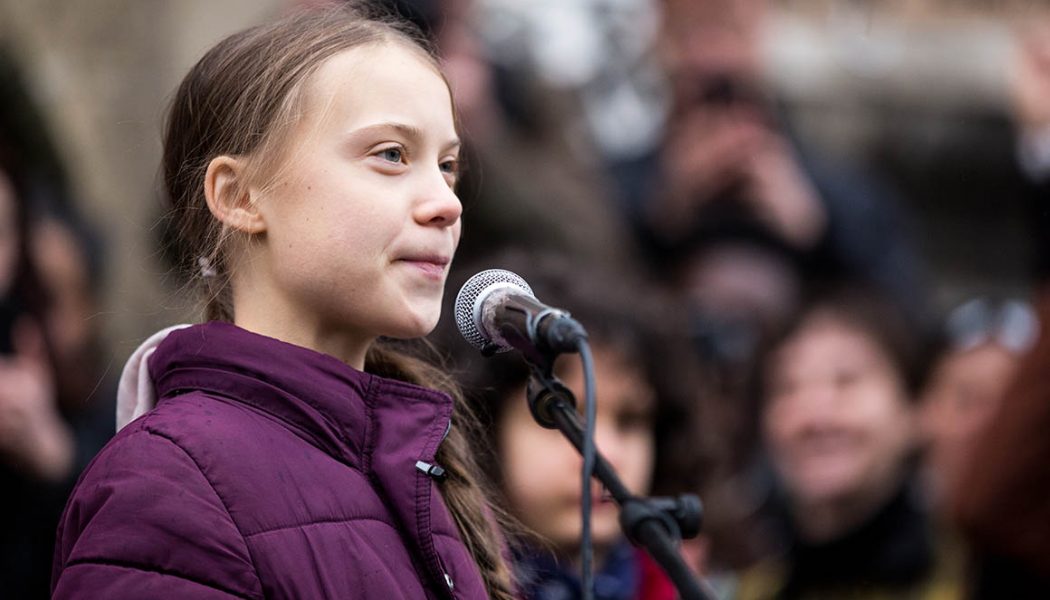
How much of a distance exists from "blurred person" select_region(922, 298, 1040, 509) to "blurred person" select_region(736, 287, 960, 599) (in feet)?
0.80

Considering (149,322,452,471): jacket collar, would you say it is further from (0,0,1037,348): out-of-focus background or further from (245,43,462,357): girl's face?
(0,0,1037,348): out-of-focus background

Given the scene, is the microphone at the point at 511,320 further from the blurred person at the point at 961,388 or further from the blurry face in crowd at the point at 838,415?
the blurred person at the point at 961,388

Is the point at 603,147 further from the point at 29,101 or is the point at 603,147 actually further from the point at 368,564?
the point at 368,564

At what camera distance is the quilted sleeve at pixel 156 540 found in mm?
1674

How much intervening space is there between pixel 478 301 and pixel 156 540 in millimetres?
519

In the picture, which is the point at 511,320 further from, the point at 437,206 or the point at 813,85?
the point at 813,85

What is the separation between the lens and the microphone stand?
169 cm

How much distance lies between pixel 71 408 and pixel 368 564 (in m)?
2.73

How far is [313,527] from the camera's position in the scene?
1778mm

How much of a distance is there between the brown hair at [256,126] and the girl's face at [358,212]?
4cm

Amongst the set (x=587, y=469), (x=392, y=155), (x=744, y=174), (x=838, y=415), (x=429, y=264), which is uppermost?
(x=392, y=155)

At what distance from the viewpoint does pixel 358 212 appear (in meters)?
1.91

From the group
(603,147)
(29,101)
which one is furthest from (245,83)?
(603,147)

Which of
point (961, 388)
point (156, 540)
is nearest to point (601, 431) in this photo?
point (156, 540)
